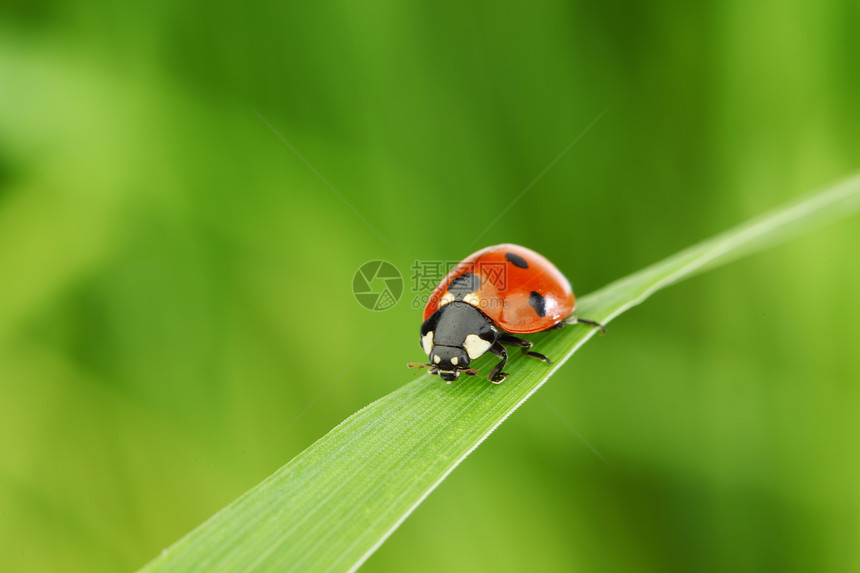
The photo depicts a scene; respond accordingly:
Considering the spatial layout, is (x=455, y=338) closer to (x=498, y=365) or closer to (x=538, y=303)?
(x=498, y=365)

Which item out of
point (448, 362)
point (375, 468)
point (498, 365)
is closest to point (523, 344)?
point (498, 365)

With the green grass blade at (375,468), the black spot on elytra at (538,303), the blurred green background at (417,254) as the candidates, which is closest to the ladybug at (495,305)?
the black spot on elytra at (538,303)

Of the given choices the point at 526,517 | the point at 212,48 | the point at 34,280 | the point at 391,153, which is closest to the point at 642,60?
the point at 391,153

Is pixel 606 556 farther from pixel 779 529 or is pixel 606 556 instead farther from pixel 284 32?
pixel 284 32

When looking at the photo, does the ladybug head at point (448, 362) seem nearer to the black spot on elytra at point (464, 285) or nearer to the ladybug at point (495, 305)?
the ladybug at point (495, 305)

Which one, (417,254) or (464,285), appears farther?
(417,254)

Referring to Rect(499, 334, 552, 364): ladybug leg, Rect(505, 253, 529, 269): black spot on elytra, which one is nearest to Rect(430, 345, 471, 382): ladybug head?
Rect(499, 334, 552, 364): ladybug leg

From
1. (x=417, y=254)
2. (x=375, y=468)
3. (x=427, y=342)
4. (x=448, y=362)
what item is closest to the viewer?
(x=375, y=468)
